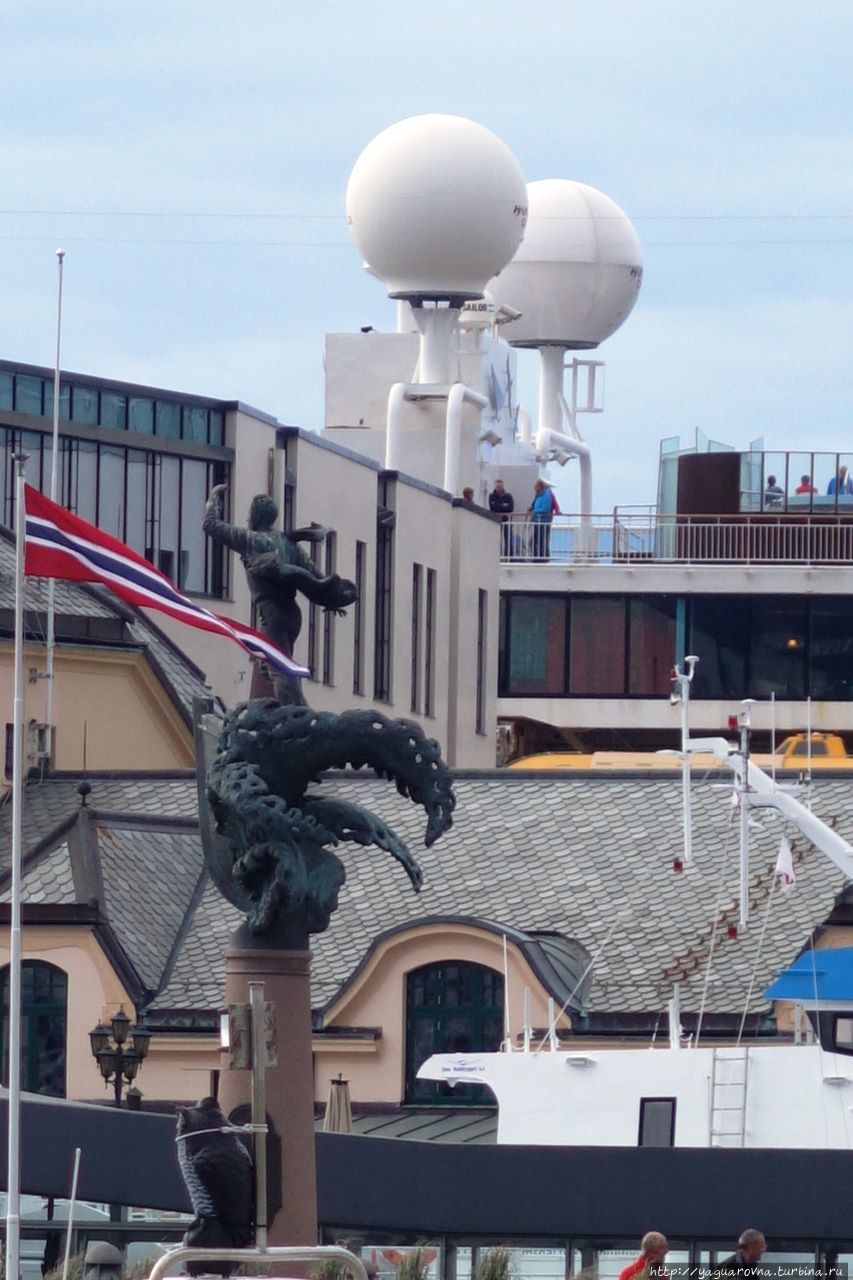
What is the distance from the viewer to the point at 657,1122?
113 feet

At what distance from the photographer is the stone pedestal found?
26625 mm

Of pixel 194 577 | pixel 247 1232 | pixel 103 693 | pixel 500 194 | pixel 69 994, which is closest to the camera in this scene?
pixel 247 1232

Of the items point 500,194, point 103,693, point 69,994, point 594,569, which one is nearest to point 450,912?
point 69,994

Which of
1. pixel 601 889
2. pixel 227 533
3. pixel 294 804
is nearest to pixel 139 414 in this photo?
pixel 601 889

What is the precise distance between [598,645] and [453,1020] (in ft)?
140

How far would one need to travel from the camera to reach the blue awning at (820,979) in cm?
3381

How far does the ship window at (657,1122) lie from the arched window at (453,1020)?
570 cm

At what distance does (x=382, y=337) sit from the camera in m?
82.5

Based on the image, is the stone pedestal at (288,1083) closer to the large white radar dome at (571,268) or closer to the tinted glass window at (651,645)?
the tinted glass window at (651,645)

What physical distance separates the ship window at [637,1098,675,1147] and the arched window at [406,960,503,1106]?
18.7 ft

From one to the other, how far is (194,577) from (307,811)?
97.2 feet

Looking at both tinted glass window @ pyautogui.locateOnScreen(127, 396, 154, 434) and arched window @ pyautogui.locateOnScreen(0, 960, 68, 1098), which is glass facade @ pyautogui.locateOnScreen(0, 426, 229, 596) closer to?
tinted glass window @ pyautogui.locateOnScreen(127, 396, 154, 434)

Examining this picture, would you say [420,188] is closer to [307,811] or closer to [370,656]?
[370,656]

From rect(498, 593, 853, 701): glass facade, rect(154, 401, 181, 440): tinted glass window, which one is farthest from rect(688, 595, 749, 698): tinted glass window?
rect(154, 401, 181, 440): tinted glass window
